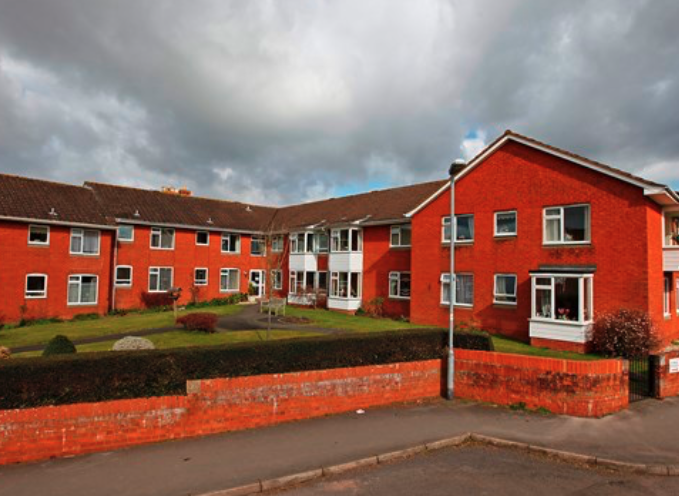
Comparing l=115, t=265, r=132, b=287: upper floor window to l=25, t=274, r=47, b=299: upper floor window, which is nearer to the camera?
l=25, t=274, r=47, b=299: upper floor window

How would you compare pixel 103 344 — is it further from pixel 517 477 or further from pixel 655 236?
pixel 655 236

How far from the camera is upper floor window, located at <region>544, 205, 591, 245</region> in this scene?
16906 millimetres

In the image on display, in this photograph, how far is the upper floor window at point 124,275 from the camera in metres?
27.1

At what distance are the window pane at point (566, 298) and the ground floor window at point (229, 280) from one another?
891 inches

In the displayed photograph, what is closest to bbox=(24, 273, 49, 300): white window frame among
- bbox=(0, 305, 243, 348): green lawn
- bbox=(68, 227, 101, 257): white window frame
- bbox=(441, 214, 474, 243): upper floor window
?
bbox=(68, 227, 101, 257): white window frame

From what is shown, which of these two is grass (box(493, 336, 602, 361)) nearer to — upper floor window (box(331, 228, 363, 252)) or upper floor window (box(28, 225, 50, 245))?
upper floor window (box(331, 228, 363, 252))

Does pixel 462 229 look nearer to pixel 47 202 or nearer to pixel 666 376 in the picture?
pixel 666 376

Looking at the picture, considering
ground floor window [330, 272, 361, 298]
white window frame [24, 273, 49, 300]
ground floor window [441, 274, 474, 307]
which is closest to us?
ground floor window [441, 274, 474, 307]

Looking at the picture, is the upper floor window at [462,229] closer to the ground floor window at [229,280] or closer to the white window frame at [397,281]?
the white window frame at [397,281]

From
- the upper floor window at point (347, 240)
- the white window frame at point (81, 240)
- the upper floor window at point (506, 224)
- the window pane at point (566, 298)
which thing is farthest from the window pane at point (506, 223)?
the white window frame at point (81, 240)

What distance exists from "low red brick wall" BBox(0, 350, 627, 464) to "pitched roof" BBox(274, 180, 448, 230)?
514 inches

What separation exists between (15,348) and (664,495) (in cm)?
1785

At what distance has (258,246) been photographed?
34.7 meters

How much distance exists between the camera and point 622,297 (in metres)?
15.6
